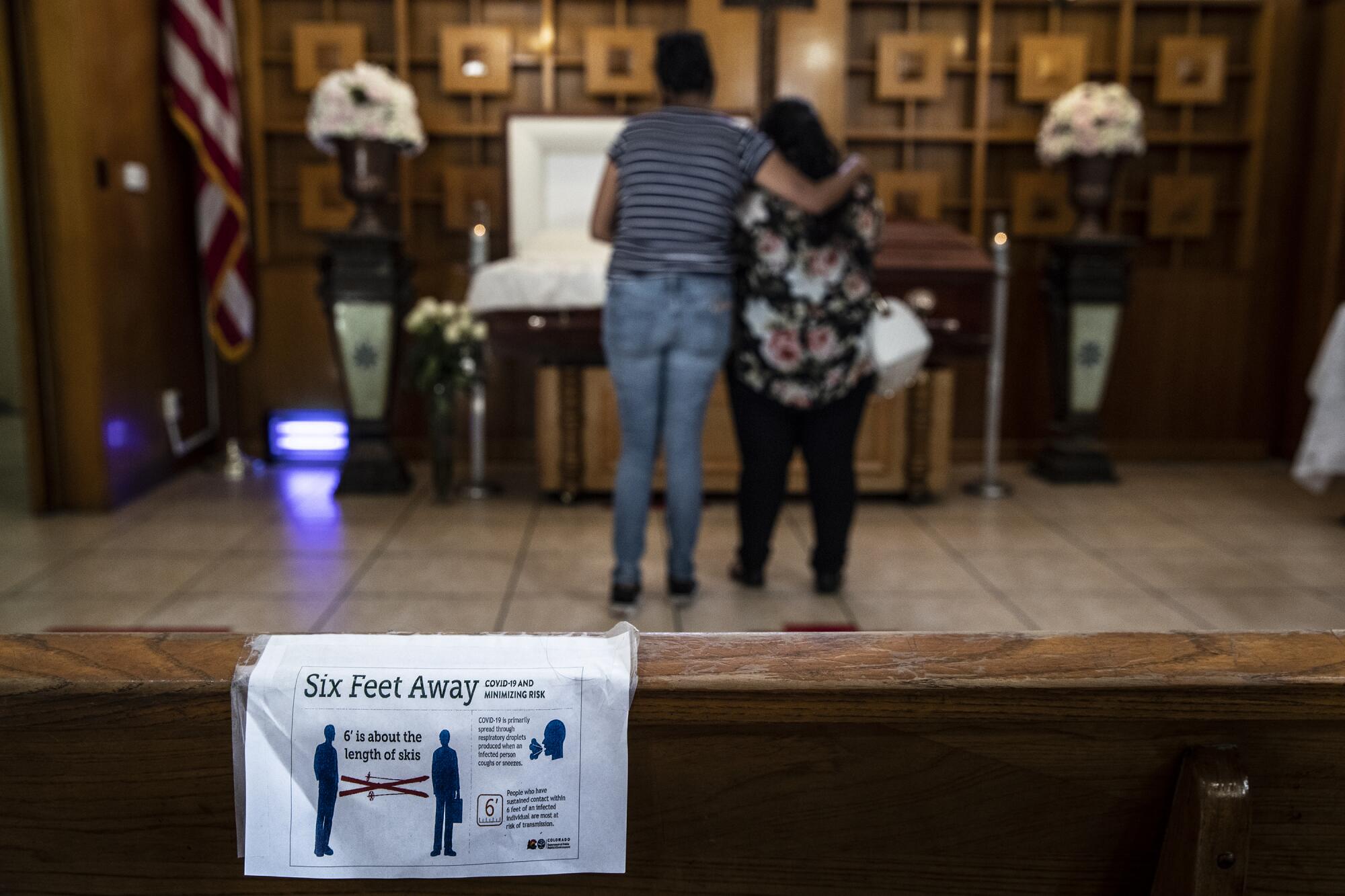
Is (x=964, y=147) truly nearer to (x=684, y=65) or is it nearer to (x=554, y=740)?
(x=684, y=65)

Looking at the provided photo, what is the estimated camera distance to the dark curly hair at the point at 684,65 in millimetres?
2752

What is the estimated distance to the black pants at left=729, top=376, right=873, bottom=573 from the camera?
3.09 meters

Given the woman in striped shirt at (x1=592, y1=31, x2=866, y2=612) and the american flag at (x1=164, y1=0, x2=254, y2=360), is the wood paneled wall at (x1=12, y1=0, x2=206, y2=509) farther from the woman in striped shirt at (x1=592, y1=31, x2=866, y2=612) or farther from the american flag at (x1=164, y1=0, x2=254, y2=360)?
the woman in striped shirt at (x1=592, y1=31, x2=866, y2=612)

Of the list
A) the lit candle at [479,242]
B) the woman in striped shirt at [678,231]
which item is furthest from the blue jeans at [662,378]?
the lit candle at [479,242]

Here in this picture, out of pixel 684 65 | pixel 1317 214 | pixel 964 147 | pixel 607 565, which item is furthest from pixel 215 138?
pixel 1317 214

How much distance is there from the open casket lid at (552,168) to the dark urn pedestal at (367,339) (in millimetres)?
708

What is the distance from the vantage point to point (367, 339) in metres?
4.61

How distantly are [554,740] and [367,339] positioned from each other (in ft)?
13.6

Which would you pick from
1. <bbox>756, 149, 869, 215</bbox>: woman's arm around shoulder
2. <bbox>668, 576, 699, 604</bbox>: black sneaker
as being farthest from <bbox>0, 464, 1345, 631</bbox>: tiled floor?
<bbox>756, 149, 869, 215</bbox>: woman's arm around shoulder

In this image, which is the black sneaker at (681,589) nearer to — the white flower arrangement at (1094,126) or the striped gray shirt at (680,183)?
the striped gray shirt at (680,183)

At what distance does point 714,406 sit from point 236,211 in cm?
222

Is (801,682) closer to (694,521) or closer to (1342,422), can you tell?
(694,521)

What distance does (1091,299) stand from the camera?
16.0 feet

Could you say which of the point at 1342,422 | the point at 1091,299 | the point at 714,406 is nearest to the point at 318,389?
the point at 714,406
